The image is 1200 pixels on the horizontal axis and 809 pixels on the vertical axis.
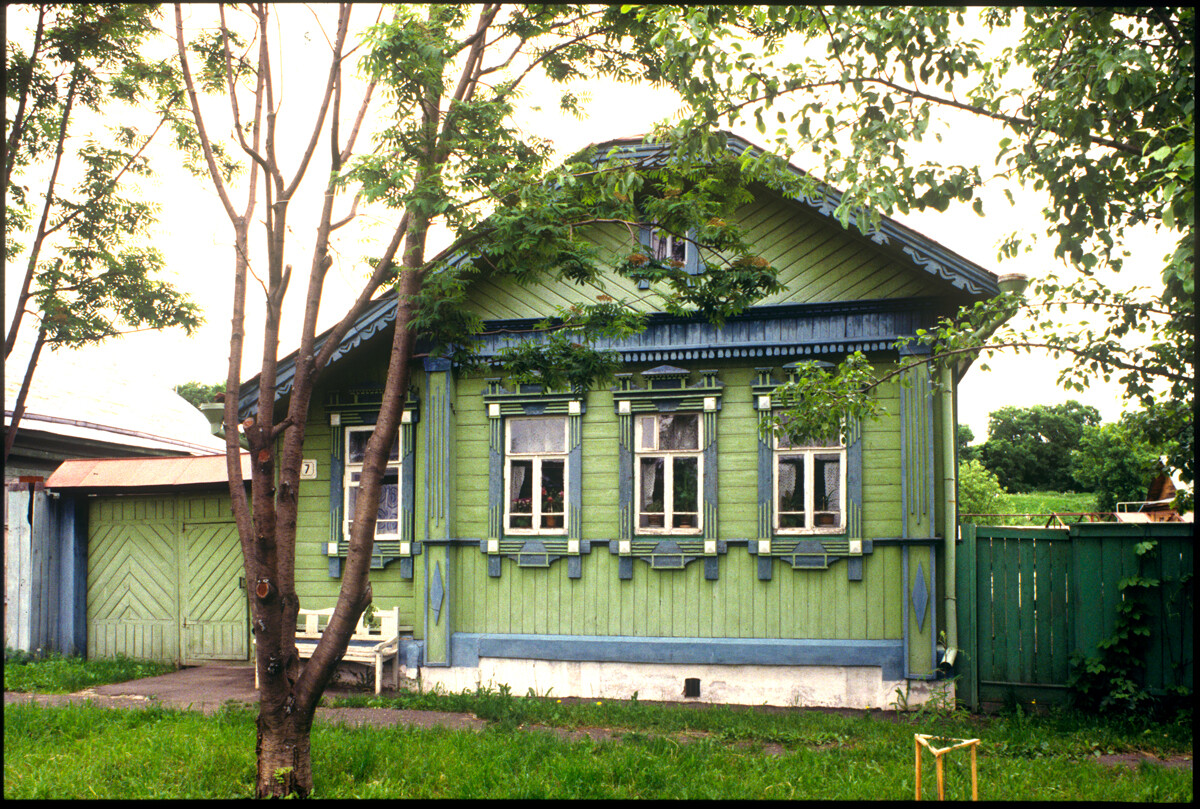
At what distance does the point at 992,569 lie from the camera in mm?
9156

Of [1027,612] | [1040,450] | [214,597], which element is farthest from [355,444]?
[1040,450]

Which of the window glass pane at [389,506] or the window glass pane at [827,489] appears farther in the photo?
the window glass pane at [389,506]

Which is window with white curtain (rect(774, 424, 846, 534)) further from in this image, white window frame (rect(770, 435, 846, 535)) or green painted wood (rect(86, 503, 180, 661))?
green painted wood (rect(86, 503, 180, 661))

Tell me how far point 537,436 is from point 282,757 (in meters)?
5.42

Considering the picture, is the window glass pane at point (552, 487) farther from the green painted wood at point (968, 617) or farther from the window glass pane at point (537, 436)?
the green painted wood at point (968, 617)

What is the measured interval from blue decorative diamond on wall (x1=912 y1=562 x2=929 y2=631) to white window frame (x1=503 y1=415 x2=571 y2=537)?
12.8 ft

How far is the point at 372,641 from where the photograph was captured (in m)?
10.2

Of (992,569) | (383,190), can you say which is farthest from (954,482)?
(383,190)

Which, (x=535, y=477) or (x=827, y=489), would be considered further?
(x=535, y=477)

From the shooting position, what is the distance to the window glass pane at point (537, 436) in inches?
418

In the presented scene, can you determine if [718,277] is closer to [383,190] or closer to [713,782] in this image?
[383,190]

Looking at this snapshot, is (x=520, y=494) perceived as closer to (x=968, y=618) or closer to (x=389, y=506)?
(x=389, y=506)

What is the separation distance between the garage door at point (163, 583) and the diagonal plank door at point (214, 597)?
0.01 m

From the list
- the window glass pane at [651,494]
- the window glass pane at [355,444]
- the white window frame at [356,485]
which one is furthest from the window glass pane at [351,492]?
the window glass pane at [651,494]
